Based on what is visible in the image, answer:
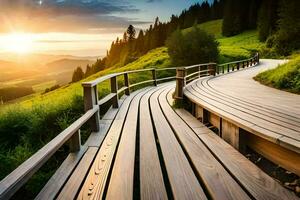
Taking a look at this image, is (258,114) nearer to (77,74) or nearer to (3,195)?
(3,195)

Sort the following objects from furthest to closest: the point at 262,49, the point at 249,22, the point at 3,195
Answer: the point at 249,22 → the point at 262,49 → the point at 3,195

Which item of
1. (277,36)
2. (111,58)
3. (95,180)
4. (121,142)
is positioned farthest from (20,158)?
(111,58)

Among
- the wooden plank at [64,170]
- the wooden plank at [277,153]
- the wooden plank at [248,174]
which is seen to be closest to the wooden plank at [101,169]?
the wooden plank at [64,170]

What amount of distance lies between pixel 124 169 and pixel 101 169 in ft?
0.98

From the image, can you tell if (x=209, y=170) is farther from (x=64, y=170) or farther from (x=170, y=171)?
(x=64, y=170)

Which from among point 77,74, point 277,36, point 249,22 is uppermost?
point 249,22

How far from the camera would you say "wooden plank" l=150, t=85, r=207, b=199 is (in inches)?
123

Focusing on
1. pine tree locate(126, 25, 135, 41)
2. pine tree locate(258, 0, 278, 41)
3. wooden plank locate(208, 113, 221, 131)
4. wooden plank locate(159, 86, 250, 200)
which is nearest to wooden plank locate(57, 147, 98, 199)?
wooden plank locate(159, 86, 250, 200)

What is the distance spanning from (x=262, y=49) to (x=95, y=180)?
5289 centimetres

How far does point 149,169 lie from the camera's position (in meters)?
Result: 3.81

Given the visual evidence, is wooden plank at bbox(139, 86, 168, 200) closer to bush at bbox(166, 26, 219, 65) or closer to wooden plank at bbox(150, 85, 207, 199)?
wooden plank at bbox(150, 85, 207, 199)

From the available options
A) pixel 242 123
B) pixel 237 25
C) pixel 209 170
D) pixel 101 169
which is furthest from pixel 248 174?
pixel 237 25

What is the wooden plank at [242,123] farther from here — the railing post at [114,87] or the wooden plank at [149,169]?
the railing post at [114,87]

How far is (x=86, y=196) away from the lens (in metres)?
Answer: 3.09
